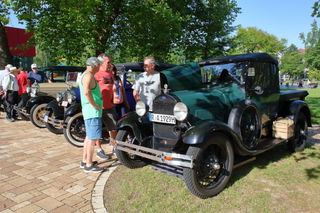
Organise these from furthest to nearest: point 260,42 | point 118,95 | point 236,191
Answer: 1. point 260,42
2. point 118,95
3. point 236,191

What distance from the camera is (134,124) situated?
13.5 feet

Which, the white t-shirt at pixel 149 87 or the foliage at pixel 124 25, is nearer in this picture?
the white t-shirt at pixel 149 87

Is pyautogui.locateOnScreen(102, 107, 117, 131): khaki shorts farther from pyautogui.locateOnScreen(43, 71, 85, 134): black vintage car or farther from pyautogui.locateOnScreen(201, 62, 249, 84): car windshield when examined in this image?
pyautogui.locateOnScreen(201, 62, 249, 84): car windshield

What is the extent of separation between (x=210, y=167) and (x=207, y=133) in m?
0.60

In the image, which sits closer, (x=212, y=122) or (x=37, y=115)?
(x=212, y=122)

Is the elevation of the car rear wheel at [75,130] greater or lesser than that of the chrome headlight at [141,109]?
lesser

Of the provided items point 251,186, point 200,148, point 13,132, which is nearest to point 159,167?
point 200,148

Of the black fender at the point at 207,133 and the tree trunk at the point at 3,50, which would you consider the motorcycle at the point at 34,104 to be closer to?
the tree trunk at the point at 3,50

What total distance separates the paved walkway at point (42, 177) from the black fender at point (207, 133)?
1520mm

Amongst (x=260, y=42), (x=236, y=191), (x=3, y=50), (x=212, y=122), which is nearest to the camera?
(x=212, y=122)

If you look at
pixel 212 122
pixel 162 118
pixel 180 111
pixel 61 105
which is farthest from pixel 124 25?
pixel 212 122

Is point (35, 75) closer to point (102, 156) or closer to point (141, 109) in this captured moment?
point (102, 156)

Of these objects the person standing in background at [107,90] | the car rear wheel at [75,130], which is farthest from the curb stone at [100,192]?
the car rear wheel at [75,130]

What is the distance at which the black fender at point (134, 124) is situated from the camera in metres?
4.02
